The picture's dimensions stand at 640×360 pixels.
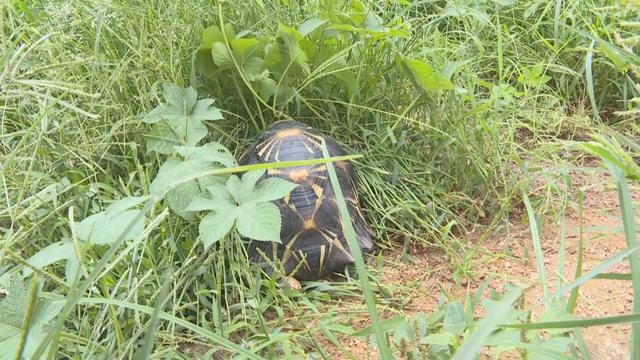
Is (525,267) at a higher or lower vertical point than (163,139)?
lower

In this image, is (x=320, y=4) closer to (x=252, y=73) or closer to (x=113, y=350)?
(x=252, y=73)

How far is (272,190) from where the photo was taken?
1.01 meters

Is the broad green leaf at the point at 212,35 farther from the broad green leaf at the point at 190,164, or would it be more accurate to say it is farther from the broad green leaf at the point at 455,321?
the broad green leaf at the point at 455,321

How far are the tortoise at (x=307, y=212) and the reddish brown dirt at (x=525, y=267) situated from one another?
13cm

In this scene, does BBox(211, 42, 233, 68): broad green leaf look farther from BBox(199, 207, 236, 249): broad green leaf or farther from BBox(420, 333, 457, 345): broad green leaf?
BBox(420, 333, 457, 345): broad green leaf

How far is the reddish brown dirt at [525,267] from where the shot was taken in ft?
3.89

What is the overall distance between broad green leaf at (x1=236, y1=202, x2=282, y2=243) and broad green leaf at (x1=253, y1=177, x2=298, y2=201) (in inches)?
0.7

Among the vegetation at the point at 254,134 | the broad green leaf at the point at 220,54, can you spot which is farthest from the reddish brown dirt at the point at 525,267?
the broad green leaf at the point at 220,54

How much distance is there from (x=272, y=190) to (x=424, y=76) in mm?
705

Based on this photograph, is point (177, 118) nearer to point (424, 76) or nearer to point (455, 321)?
point (424, 76)

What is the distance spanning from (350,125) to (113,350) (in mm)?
895

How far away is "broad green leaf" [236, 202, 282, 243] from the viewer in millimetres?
936

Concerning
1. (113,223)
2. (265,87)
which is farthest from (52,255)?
(265,87)

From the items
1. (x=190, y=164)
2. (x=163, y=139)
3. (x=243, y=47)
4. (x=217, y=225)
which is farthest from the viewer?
(x=243, y=47)
